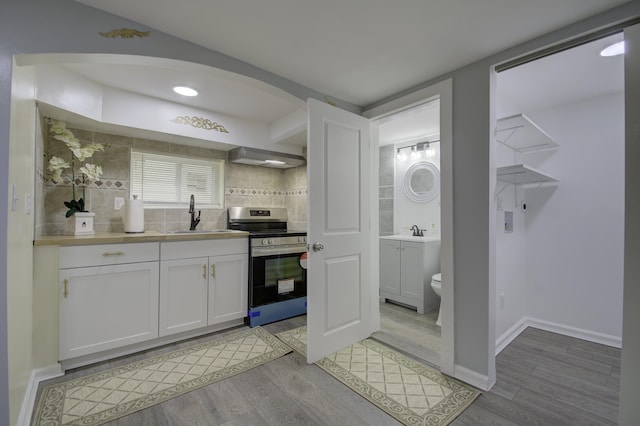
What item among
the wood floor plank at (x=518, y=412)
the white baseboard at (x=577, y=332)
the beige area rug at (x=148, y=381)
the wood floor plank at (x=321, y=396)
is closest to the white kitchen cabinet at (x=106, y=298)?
the beige area rug at (x=148, y=381)

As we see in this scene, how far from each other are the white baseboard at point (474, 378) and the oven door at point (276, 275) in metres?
1.80

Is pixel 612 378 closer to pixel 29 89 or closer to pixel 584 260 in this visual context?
pixel 584 260

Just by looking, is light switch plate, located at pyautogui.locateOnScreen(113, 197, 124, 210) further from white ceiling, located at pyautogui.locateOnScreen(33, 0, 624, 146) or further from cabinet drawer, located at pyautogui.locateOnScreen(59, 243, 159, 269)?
white ceiling, located at pyautogui.locateOnScreen(33, 0, 624, 146)

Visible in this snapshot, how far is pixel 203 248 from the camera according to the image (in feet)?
8.87

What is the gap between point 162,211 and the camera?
3070 mm

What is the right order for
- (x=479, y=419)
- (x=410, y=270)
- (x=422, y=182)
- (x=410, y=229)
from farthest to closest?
(x=410, y=229)
(x=422, y=182)
(x=410, y=270)
(x=479, y=419)

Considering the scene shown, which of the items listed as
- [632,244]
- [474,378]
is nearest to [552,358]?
[474,378]

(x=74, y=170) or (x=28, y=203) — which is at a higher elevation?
(x=74, y=170)

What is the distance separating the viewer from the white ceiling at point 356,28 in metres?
1.42

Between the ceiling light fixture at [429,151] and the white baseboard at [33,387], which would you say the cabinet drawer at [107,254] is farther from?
the ceiling light fixture at [429,151]

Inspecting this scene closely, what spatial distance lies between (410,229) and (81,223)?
12.3ft

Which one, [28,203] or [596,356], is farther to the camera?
[596,356]

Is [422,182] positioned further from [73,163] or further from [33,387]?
[33,387]

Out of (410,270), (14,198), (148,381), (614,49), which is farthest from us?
(410,270)
